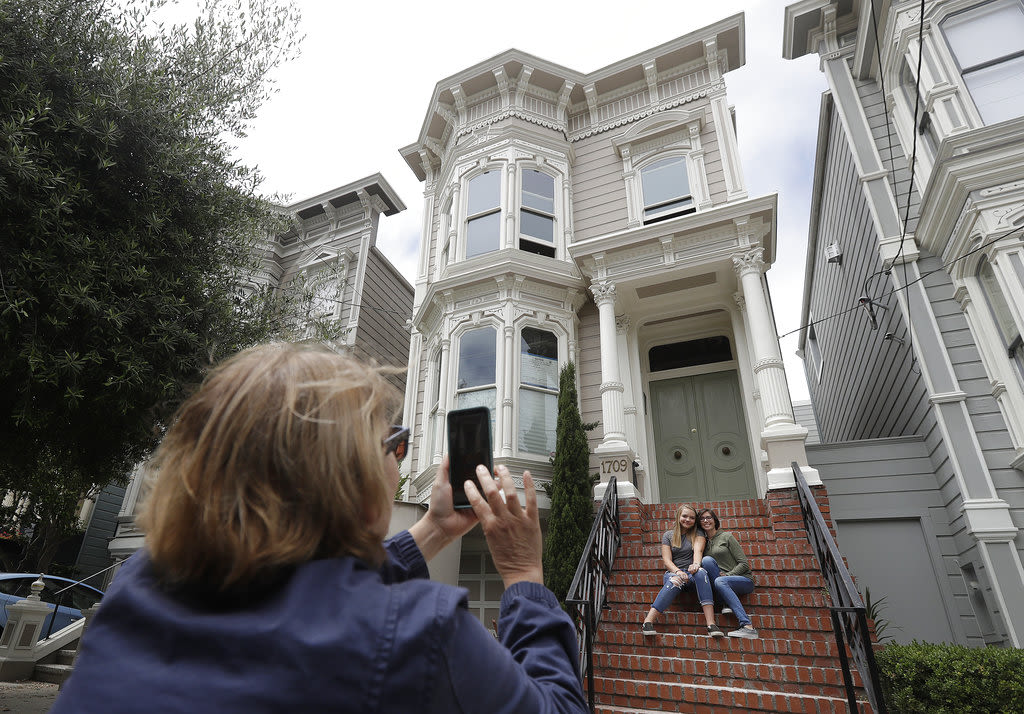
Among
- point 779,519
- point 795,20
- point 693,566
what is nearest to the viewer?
point 693,566

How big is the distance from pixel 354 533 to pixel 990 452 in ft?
24.8

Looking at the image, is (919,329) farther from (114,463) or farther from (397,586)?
(114,463)

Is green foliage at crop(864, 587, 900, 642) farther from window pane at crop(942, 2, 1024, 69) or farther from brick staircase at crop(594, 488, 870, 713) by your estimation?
window pane at crop(942, 2, 1024, 69)

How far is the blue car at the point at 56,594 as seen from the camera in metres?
8.64

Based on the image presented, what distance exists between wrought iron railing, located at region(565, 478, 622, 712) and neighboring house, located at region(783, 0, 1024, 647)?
2890 mm

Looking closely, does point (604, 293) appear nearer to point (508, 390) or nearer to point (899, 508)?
point (508, 390)

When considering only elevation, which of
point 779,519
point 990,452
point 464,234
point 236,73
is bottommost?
point 779,519

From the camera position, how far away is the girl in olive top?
4.84 m

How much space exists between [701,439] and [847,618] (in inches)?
196

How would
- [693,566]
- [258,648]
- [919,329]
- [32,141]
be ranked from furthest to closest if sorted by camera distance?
[919,329]
[693,566]
[32,141]
[258,648]

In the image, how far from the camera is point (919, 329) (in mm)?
6820

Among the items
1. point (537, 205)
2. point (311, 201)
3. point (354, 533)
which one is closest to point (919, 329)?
point (537, 205)

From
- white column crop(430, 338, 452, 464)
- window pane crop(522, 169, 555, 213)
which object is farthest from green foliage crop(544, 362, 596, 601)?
window pane crop(522, 169, 555, 213)

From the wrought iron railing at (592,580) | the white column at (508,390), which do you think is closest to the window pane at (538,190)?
the white column at (508,390)
